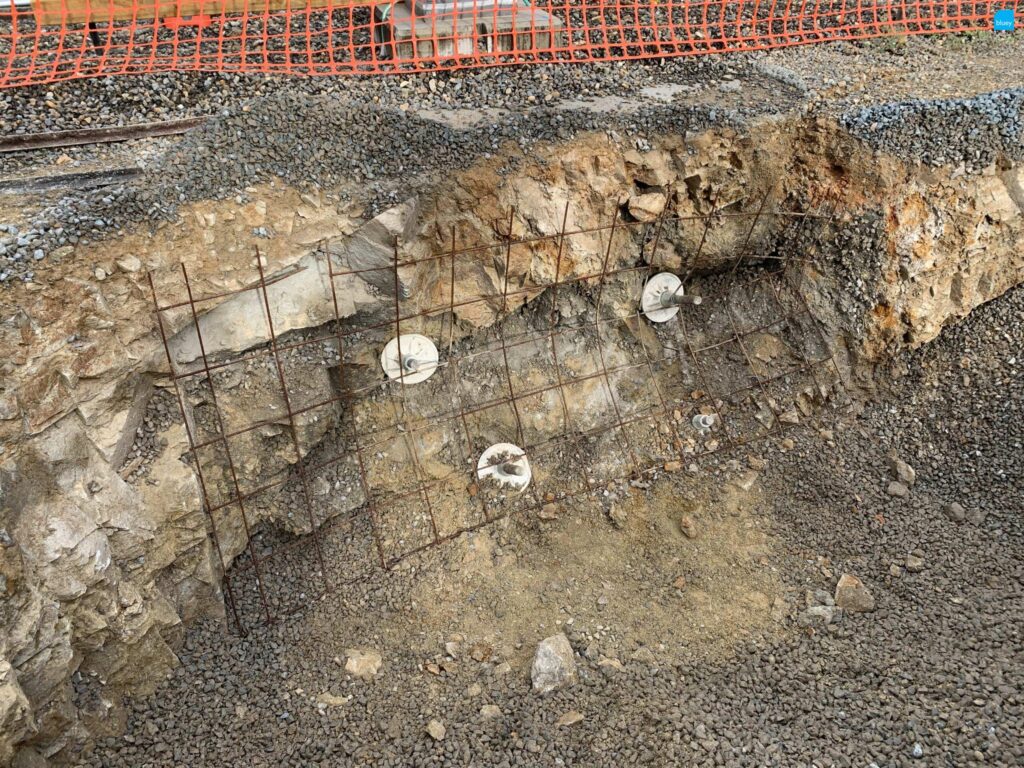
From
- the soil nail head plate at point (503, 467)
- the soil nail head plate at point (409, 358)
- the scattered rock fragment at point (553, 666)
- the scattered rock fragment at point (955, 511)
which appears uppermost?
the soil nail head plate at point (409, 358)

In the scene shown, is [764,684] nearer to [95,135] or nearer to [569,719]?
[569,719]

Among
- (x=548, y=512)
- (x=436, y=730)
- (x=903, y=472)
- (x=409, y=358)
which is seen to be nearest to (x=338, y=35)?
(x=409, y=358)

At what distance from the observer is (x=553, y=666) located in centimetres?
445

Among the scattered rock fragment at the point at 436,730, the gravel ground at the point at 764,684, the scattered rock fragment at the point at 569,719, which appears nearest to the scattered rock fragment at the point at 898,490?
the gravel ground at the point at 764,684

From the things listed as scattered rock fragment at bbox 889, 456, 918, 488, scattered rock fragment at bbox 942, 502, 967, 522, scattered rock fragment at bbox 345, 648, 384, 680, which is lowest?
scattered rock fragment at bbox 345, 648, 384, 680

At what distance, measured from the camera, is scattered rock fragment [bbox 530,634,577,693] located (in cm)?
441

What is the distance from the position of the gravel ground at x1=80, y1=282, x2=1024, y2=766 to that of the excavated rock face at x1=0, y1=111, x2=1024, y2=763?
0.50 metres

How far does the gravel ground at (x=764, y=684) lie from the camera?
4.02 meters

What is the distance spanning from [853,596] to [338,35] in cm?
512

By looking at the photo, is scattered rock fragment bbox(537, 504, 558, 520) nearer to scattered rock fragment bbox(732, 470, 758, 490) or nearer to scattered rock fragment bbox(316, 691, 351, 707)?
scattered rock fragment bbox(732, 470, 758, 490)

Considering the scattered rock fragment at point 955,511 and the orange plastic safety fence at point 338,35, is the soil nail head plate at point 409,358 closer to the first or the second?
the orange plastic safety fence at point 338,35

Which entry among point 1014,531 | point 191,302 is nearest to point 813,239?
point 1014,531

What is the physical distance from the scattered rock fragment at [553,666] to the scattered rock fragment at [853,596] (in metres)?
1.66

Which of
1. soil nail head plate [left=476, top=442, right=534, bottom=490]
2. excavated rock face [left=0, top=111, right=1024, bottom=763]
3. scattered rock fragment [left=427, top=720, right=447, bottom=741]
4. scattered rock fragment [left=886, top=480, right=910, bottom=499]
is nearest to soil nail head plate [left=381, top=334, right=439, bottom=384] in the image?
excavated rock face [left=0, top=111, right=1024, bottom=763]
